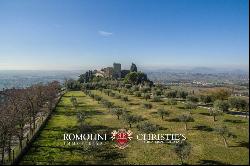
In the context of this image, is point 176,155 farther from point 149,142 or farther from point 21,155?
point 21,155

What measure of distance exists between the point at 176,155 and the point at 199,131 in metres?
18.4

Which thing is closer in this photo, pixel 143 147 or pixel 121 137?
pixel 143 147

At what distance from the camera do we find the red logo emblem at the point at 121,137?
50.7 metres

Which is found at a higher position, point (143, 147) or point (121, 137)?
point (143, 147)

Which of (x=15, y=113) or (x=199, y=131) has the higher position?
(x=15, y=113)

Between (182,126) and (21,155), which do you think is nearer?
(21,155)

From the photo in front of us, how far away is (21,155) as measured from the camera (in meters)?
45.9

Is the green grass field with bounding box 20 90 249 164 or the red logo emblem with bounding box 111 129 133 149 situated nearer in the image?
the green grass field with bounding box 20 90 249 164

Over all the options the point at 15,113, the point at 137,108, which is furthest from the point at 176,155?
the point at 137,108

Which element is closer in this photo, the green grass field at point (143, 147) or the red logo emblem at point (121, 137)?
the green grass field at point (143, 147)

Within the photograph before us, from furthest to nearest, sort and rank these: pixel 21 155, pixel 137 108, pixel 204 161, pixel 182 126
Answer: pixel 137 108 → pixel 182 126 → pixel 21 155 → pixel 204 161

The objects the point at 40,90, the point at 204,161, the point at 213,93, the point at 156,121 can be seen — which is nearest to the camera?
the point at 204,161

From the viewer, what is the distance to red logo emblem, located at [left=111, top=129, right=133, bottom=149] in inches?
1996

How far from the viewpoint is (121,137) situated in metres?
57.8
